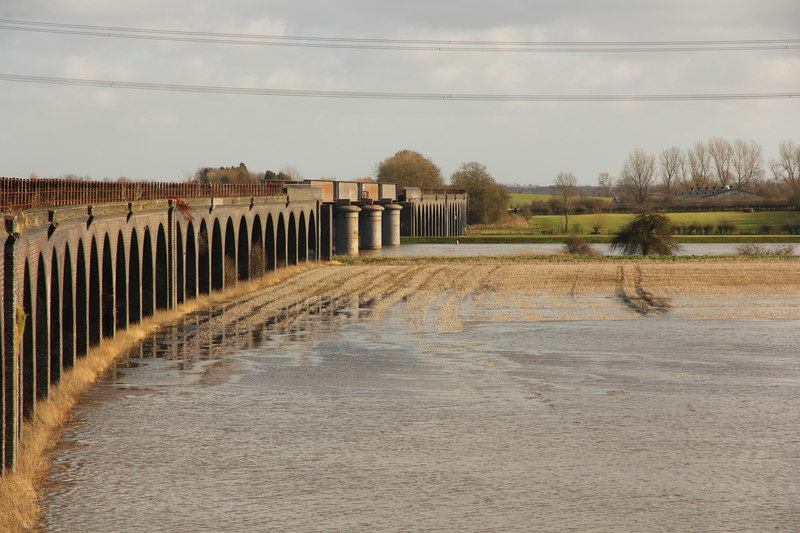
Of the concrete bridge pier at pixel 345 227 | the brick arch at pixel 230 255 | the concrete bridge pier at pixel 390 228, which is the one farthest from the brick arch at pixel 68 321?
the concrete bridge pier at pixel 390 228

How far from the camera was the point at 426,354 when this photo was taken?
29.8m

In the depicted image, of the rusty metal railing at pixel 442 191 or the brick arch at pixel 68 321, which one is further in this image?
the rusty metal railing at pixel 442 191

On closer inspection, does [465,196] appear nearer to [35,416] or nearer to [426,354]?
[426,354]

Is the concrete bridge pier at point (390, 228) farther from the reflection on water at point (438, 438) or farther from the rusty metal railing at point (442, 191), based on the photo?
the reflection on water at point (438, 438)

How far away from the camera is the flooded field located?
15930 mm

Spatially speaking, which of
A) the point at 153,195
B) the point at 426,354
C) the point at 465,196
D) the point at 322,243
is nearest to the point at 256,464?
the point at 426,354

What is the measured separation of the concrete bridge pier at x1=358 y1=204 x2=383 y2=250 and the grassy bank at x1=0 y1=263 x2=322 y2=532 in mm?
54981

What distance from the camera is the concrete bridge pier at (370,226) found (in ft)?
302

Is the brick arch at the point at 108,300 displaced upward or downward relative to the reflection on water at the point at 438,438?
upward

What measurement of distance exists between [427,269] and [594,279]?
39.9 ft

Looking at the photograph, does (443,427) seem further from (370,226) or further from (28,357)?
(370,226)

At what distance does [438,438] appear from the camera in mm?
20078

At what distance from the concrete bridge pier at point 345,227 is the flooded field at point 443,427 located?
139 feet

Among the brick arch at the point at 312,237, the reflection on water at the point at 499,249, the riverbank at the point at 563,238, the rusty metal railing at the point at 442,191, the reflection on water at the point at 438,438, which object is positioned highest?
the rusty metal railing at the point at 442,191
